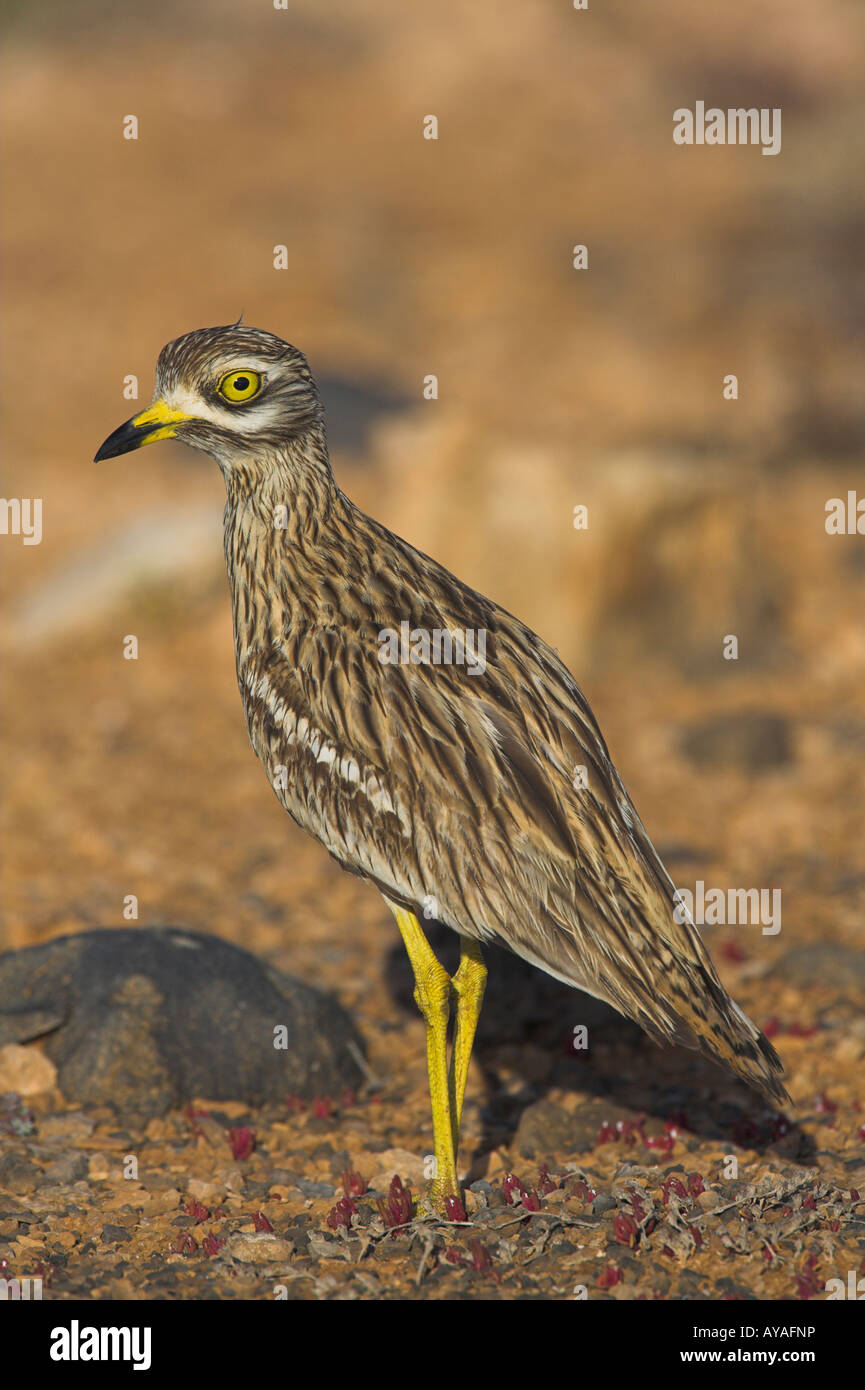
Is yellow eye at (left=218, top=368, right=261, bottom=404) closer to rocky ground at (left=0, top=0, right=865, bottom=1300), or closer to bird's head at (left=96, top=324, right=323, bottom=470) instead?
bird's head at (left=96, top=324, right=323, bottom=470)

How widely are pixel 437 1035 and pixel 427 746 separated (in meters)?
1.19

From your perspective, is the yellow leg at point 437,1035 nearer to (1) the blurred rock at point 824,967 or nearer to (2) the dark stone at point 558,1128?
(2) the dark stone at point 558,1128

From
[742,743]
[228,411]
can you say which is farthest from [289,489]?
[742,743]

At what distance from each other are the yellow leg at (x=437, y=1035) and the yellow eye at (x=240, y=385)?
7.11ft

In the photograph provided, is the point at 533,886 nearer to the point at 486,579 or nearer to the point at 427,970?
the point at 427,970

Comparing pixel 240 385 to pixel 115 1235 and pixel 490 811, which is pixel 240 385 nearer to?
pixel 490 811

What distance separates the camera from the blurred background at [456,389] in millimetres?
10875

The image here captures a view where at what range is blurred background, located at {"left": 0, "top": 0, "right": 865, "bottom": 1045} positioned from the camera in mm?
10875

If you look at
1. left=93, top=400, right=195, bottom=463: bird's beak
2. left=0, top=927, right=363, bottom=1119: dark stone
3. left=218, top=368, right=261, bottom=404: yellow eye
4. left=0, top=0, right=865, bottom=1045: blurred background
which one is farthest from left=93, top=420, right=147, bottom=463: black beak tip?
left=0, top=0, right=865, bottom=1045: blurred background

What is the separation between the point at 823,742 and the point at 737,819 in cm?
151

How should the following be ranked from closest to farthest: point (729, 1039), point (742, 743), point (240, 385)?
point (729, 1039) < point (240, 385) < point (742, 743)

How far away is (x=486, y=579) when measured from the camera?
13414 mm

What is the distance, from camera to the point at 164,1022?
6914 millimetres

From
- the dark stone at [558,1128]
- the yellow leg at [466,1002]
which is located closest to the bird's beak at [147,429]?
the yellow leg at [466,1002]
